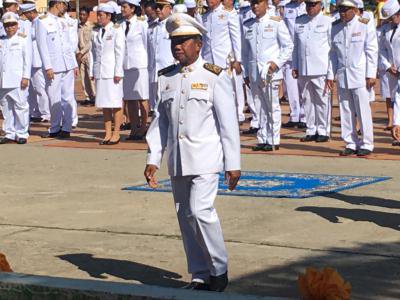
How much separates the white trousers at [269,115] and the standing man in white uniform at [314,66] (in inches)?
33.3

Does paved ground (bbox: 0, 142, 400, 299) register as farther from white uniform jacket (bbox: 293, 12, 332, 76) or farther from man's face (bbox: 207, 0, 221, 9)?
man's face (bbox: 207, 0, 221, 9)

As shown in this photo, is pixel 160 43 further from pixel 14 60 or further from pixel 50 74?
pixel 14 60

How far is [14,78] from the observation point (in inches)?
630

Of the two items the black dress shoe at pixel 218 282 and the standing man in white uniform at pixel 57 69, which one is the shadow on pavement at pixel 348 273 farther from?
the standing man in white uniform at pixel 57 69

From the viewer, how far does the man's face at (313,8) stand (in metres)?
15.1

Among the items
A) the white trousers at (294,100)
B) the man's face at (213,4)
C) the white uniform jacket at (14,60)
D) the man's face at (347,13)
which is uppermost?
the man's face at (213,4)

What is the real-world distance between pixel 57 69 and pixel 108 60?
1823 millimetres

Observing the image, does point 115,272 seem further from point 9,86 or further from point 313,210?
point 9,86

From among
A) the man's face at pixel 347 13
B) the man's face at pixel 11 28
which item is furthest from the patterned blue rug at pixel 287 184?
the man's face at pixel 11 28

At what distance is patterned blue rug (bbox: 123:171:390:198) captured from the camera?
10.8 meters

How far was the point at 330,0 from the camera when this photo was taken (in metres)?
25.0

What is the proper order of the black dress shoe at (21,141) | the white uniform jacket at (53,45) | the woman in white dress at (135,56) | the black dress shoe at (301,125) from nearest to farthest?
the woman in white dress at (135,56) → the black dress shoe at (21,141) → the white uniform jacket at (53,45) → the black dress shoe at (301,125)

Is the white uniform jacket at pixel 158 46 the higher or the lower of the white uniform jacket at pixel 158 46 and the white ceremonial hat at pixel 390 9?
the lower

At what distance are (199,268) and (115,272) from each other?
2.87 feet
